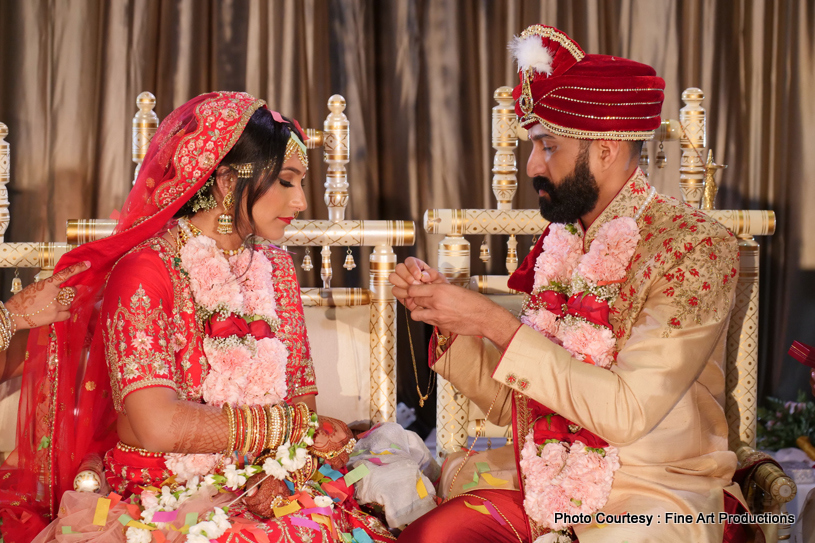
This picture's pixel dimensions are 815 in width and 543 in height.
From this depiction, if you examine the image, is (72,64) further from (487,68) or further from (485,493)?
(485,493)

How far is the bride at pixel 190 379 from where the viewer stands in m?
2.11

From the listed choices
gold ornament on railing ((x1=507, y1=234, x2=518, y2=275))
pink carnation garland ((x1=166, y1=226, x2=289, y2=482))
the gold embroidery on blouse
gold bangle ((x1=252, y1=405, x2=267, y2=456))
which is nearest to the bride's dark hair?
pink carnation garland ((x1=166, y1=226, x2=289, y2=482))

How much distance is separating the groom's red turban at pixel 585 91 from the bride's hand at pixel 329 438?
Result: 3.67 feet

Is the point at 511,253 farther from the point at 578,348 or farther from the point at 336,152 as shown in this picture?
the point at 578,348

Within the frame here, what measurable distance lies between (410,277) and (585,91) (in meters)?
0.76

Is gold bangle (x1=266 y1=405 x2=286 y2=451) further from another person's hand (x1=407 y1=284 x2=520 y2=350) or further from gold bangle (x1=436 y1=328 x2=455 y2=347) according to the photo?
gold bangle (x1=436 y1=328 x2=455 y2=347)

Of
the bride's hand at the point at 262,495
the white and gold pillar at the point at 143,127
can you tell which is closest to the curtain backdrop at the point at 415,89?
the white and gold pillar at the point at 143,127

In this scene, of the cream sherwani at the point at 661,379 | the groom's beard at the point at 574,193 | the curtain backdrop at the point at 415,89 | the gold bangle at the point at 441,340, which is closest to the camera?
the cream sherwani at the point at 661,379

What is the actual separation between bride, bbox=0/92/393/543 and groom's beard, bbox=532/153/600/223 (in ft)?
2.61

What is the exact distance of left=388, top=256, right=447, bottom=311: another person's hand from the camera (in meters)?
2.23

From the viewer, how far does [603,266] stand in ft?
7.54

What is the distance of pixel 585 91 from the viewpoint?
2.31 metres

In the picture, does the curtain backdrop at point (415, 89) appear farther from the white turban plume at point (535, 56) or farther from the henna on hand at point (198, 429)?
the henna on hand at point (198, 429)

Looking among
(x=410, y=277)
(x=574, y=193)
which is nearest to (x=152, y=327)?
(x=410, y=277)
